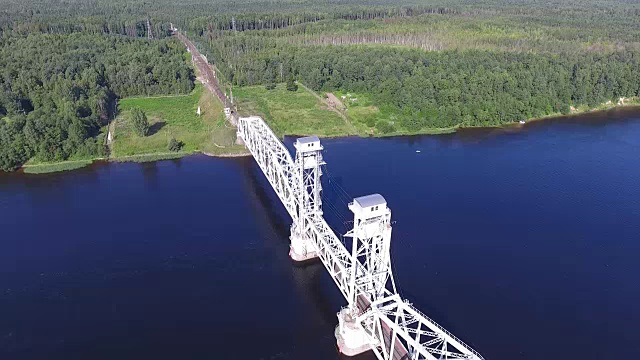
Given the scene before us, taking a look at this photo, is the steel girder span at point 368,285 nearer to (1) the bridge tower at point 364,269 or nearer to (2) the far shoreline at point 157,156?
(1) the bridge tower at point 364,269

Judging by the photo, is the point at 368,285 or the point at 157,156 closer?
the point at 368,285

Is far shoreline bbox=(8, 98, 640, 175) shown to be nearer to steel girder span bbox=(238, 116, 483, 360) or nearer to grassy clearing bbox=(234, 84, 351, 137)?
grassy clearing bbox=(234, 84, 351, 137)

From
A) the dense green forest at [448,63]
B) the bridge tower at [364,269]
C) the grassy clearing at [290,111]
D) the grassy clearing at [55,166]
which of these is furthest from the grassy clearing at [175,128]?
the bridge tower at [364,269]

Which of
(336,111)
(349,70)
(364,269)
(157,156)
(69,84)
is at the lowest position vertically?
(157,156)

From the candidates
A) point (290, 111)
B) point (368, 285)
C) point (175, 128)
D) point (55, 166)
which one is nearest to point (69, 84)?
point (175, 128)

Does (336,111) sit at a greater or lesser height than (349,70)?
lesser

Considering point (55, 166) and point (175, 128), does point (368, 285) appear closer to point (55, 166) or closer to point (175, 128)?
point (55, 166)

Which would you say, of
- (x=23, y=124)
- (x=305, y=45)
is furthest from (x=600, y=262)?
(x=305, y=45)
